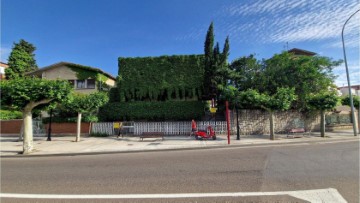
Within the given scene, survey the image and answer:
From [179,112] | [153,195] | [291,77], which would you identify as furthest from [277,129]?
[153,195]

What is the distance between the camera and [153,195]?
14.6ft

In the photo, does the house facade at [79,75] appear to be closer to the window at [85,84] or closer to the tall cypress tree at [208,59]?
the window at [85,84]

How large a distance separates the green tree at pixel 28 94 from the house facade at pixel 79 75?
46.2 ft

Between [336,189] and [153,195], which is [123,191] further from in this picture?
[336,189]

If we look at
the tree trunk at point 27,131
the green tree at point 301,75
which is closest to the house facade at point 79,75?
the tree trunk at point 27,131

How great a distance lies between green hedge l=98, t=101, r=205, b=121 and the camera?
2062 centimetres

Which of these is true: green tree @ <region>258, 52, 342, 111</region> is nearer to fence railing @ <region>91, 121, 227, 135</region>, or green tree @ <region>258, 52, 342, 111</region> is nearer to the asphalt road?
fence railing @ <region>91, 121, 227, 135</region>

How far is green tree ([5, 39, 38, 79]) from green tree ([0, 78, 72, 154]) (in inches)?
1095

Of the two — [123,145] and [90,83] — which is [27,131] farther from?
[90,83]

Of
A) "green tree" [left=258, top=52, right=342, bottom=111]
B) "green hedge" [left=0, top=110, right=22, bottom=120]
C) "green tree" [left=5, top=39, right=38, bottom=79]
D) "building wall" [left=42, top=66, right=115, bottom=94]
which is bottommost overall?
"green hedge" [left=0, top=110, right=22, bottom=120]

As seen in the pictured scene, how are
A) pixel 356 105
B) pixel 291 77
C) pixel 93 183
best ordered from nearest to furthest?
pixel 93 183
pixel 291 77
pixel 356 105

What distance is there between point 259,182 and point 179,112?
51.4 ft

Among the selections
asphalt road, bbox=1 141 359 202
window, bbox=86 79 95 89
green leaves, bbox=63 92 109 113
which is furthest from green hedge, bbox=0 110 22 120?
asphalt road, bbox=1 141 359 202

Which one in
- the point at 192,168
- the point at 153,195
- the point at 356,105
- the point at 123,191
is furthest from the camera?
the point at 356,105
